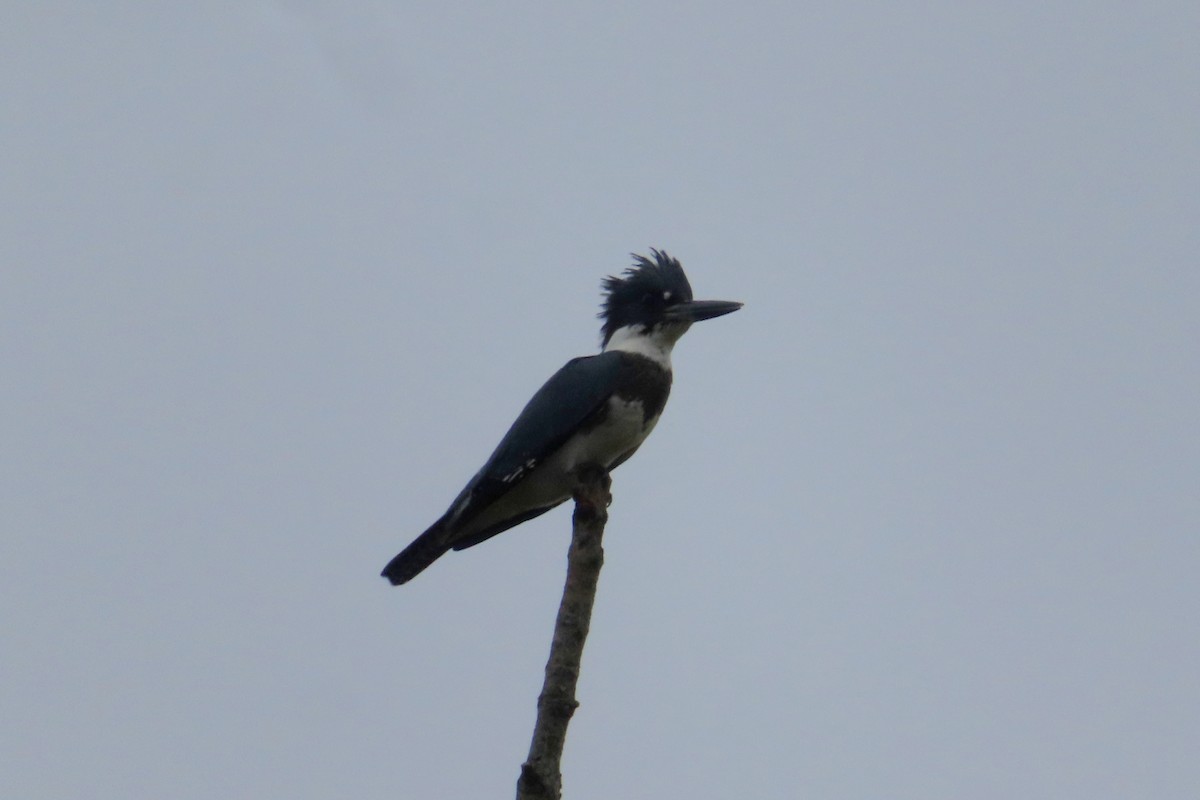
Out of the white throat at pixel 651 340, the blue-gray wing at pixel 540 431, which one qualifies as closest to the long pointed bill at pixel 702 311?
the white throat at pixel 651 340

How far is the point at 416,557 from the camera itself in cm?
555

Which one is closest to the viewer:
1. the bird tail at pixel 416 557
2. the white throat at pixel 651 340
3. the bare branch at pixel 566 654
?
the bare branch at pixel 566 654

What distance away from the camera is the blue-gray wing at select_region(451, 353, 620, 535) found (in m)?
5.54

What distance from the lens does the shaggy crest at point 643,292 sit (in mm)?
6480

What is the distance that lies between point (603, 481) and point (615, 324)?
164cm

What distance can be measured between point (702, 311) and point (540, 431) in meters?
1.19

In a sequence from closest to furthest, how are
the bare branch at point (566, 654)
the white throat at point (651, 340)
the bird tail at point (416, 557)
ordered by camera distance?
the bare branch at point (566, 654) → the bird tail at point (416, 557) → the white throat at point (651, 340)

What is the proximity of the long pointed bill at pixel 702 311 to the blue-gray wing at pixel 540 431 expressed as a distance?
2.20 ft

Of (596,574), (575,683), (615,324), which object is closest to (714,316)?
(615,324)

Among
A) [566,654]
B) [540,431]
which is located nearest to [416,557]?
[540,431]

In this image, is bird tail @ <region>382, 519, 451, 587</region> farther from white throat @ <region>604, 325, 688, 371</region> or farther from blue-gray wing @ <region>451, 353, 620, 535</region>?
white throat @ <region>604, 325, 688, 371</region>

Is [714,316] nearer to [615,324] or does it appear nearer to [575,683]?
[615,324]

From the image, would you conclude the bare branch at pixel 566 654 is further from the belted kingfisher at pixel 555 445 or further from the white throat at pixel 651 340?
the white throat at pixel 651 340

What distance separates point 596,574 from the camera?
3811mm
